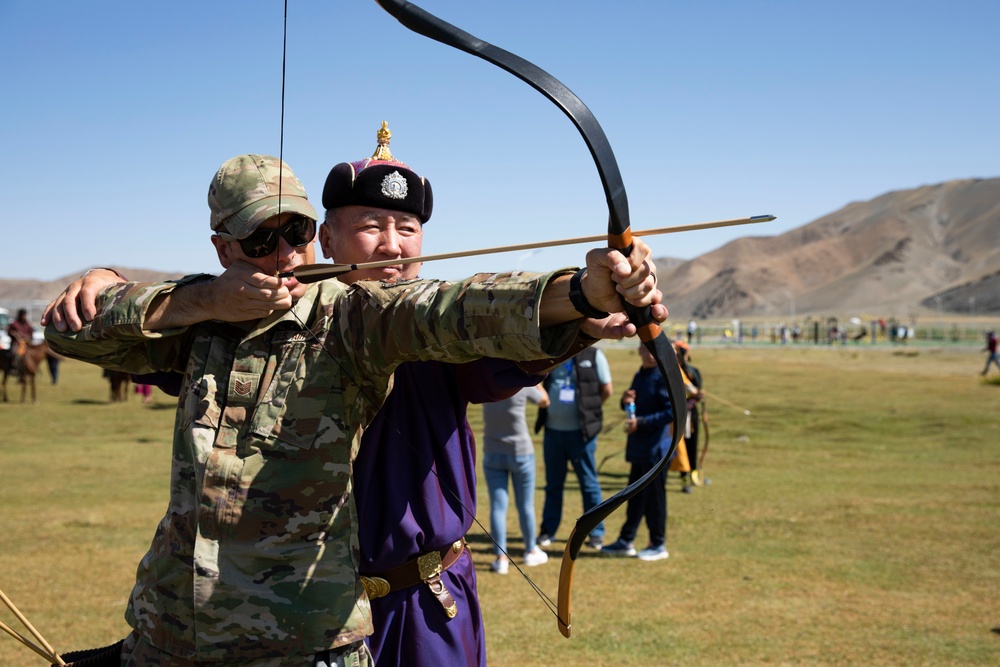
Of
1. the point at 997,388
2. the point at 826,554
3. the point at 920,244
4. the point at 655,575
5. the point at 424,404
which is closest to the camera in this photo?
the point at 424,404

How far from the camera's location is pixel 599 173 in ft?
7.22

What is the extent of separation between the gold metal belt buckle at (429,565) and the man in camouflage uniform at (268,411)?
31cm

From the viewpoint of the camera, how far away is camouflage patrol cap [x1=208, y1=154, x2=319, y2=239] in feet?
7.76

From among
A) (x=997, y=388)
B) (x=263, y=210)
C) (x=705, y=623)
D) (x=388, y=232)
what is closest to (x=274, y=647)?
(x=263, y=210)

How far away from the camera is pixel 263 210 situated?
92.7 inches

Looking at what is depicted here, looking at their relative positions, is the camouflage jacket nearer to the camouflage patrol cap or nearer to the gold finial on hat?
the camouflage patrol cap

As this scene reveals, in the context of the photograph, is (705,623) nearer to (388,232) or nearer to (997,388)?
(388,232)

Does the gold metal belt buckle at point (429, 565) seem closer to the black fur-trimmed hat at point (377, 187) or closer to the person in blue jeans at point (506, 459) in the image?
the black fur-trimmed hat at point (377, 187)

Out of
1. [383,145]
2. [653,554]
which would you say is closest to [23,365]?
[653,554]

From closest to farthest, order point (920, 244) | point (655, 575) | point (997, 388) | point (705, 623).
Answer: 1. point (705, 623)
2. point (655, 575)
3. point (997, 388)
4. point (920, 244)

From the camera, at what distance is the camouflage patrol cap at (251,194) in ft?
7.76

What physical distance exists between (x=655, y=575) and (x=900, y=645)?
7.46 feet

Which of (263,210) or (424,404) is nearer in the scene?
(263,210)

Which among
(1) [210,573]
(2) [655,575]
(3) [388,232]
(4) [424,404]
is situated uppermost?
(3) [388,232]
